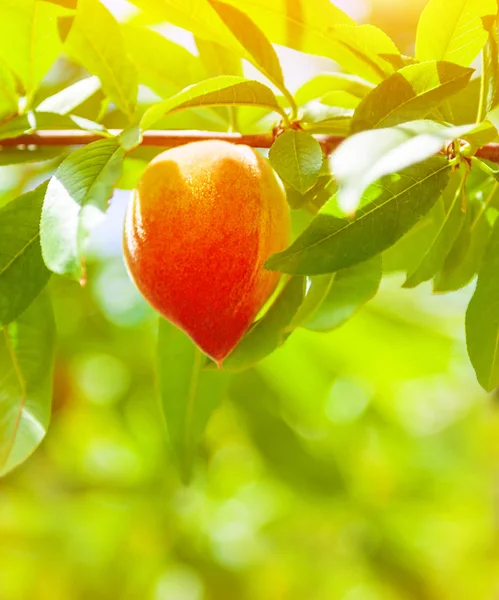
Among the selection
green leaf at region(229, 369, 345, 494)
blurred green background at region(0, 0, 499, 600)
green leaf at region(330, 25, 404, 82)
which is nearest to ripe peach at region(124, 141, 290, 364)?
green leaf at region(330, 25, 404, 82)

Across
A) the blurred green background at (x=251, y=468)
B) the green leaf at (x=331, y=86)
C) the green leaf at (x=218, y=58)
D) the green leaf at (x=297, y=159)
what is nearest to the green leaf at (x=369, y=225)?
the green leaf at (x=297, y=159)

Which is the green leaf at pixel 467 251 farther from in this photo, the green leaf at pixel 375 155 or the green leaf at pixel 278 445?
the green leaf at pixel 278 445

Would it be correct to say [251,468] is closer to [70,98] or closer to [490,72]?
[70,98]

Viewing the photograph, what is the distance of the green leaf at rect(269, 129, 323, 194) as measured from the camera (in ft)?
1.73

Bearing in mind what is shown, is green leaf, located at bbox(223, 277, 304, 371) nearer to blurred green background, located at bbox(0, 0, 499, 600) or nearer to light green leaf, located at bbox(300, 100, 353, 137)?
light green leaf, located at bbox(300, 100, 353, 137)

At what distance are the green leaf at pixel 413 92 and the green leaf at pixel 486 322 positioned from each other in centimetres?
14

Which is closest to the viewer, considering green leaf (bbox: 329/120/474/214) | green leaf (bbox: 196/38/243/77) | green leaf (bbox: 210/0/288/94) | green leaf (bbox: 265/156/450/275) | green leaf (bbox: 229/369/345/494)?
green leaf (bbox: 329/120/474/214)

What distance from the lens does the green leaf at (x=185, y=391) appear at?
0.82 m

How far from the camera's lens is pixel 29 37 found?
693mm

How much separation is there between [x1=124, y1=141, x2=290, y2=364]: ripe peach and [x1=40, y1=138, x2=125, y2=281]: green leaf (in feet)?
0.19

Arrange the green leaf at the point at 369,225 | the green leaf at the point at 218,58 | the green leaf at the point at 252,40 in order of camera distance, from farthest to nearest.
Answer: the green leaf at the point at 218,58 → the green leaf at the point at 252,40 → the green leaf at the point at 369,225

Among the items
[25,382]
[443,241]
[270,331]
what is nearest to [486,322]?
[443,241]

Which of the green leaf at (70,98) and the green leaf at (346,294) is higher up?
the green leaf at (70,98)

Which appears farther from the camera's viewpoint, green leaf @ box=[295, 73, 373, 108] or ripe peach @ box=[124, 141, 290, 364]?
green leaf @ box=[295, 73, 373, 108]
